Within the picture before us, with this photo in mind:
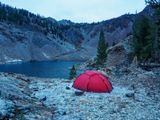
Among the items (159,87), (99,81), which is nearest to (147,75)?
(159,87)

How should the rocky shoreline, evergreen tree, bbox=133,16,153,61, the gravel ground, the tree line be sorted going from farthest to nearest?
evergreen tree, bbox=133,16,153,61, the tree line, the gravel ground, the rocky shoreline

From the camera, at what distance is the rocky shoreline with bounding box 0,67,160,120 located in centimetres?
2188

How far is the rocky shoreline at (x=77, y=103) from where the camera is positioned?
2188cm

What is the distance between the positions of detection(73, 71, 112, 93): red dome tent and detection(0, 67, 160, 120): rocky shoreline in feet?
2.58

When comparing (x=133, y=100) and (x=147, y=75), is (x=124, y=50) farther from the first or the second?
(x=133, y=100)

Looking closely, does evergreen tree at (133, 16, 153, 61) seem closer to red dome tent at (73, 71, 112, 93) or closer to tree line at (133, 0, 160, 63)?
tree line at (133, 0, 160, 63)

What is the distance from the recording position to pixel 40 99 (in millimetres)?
27031

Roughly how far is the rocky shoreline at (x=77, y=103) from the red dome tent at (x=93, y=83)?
787 millimetres

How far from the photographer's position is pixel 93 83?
1198 inches

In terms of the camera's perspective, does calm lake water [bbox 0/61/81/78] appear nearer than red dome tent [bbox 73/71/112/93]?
No

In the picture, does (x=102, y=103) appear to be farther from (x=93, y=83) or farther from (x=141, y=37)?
(x=141, y=37)

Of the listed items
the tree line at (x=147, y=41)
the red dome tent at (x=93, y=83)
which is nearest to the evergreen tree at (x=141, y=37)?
the tree line at (x=147, y=41)

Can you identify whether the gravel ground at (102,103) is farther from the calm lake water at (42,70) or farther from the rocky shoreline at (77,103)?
the calm lake water at (42,70)

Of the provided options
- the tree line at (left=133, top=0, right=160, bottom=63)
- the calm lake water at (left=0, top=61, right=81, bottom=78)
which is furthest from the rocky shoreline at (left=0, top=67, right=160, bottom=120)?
the calm lake water at (left=0, top=61, right=81, bottom=78)
